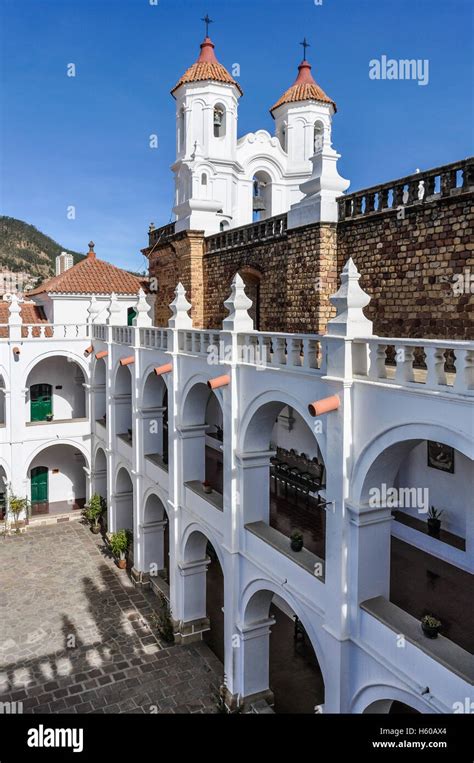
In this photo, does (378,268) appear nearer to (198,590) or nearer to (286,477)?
(286,477)

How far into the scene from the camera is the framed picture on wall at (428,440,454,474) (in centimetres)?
1223

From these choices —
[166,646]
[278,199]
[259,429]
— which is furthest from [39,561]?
[278,199]

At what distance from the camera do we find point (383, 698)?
305 inches

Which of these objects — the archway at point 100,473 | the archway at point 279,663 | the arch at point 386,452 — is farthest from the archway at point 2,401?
the arch at point 386,452

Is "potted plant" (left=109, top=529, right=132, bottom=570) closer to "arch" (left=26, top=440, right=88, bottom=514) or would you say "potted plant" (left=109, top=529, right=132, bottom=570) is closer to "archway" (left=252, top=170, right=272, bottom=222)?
"arch" (left=26, top=440, right=88, bottom=514)

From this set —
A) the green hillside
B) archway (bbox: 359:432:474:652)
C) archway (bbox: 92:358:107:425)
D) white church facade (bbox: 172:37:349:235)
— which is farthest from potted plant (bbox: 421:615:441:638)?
the green hillside

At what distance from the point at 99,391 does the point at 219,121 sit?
Answer: 499 inches

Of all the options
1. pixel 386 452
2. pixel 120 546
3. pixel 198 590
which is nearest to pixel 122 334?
pixel 120 546

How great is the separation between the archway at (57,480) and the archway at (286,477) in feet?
38.0

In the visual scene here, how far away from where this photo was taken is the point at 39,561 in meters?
19.8

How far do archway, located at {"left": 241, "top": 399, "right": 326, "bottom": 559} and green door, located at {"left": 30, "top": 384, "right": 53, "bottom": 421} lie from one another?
474 inches

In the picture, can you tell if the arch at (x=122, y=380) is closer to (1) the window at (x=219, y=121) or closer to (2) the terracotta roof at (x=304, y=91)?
(1) the window at (x=219, y=121)

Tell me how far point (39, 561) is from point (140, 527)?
4.76 meters

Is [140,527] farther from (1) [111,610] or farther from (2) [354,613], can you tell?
(2) [354,613]
